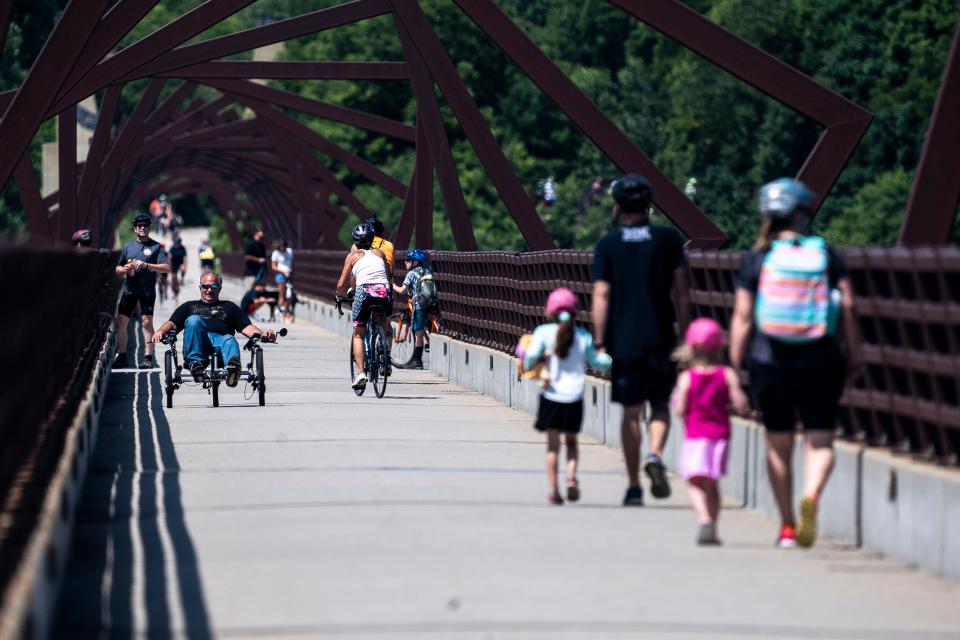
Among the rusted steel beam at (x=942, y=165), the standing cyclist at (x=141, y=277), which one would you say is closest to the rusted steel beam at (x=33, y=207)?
the standing cyclist at (x=141, y=277)

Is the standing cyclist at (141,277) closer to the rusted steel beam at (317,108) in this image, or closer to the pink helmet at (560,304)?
the pink helmet at (560,304)

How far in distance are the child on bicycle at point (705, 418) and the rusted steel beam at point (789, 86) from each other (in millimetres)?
9482

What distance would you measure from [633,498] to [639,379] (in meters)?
0.66

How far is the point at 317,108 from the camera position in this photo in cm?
4362

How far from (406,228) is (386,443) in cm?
2069

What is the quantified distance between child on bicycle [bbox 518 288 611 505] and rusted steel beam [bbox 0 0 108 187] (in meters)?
9.56

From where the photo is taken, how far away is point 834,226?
86125 millimetres

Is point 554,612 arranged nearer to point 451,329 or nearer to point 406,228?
point 451,329

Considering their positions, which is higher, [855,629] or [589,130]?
[589,130]

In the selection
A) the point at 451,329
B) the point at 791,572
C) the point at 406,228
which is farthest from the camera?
the point at 406,228

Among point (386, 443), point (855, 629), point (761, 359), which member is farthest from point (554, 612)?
point (386, 443)

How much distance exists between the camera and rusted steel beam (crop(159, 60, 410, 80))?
38062 mm

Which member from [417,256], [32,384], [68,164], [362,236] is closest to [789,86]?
[362,236]

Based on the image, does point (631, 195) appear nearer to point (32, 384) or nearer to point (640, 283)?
point (640, 283)
